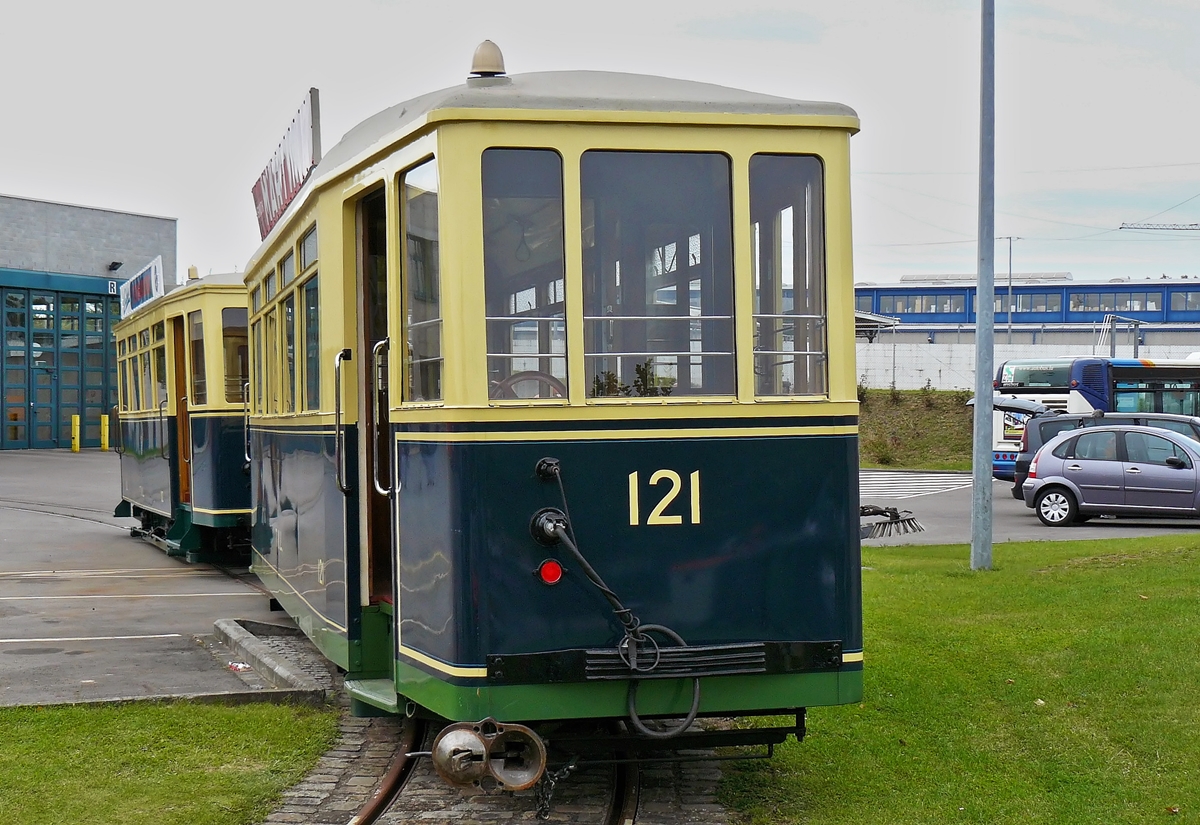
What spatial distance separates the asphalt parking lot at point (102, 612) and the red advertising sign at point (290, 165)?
309cm

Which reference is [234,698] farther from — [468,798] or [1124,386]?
[1124,386]

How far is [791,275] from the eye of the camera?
5.96 metres


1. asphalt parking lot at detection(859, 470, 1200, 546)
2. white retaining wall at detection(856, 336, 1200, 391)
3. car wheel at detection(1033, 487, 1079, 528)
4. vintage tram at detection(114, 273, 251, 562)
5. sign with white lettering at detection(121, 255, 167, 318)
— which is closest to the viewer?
vintage tram at detection(114, 273, 251, 562)

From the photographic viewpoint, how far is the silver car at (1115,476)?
2027 centimetres

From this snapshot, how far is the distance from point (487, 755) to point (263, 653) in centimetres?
437

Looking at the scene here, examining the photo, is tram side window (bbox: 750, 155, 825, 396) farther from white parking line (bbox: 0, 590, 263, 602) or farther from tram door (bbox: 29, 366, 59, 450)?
tram door (bbox: 29, 366, 59, 450)

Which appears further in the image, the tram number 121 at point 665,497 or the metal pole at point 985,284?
the metal pole at point 985,284

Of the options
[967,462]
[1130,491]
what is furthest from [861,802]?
[967,462]

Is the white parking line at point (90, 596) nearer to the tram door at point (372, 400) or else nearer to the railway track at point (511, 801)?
the tram door at point (372, 400)

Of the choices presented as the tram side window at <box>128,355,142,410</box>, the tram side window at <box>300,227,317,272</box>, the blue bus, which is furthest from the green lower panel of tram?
the blue bus

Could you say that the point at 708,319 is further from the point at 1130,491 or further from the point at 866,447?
the point at 866,447

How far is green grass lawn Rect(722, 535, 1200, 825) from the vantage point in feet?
20.5

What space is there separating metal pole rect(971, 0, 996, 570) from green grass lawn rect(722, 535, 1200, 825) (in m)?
1.66

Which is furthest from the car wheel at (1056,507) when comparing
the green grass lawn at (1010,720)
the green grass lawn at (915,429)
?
the green grass lawn at (915,429)
